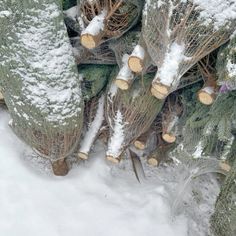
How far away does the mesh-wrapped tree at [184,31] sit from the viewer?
1323 millimetres

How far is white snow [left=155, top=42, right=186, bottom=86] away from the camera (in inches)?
52.7

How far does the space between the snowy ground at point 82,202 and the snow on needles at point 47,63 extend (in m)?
0.31

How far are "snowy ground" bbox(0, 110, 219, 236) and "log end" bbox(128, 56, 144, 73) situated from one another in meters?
0.54

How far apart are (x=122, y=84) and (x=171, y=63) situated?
0.89 feet

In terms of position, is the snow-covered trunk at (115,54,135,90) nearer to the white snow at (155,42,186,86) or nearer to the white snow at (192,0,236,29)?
the white snow at (155,42,186,86)

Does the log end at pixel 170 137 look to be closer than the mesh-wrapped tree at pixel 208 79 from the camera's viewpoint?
No

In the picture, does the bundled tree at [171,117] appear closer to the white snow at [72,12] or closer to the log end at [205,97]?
the log end at [205,97]

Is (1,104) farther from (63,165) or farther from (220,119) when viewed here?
(220,119)

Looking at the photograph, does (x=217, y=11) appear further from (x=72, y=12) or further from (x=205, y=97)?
(x=72, y=12)

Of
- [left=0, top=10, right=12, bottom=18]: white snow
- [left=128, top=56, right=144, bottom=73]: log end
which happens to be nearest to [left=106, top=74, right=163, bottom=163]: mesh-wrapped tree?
[left=128, top=56, right=144, bottom=73]: log end

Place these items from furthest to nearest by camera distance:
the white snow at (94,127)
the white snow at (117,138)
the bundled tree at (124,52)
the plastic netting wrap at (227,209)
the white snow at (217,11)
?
the white snow at (94,127) < the white snow at (117,138) < the bundled tree at (124,52) < the plastic netting wrap at (227,209) < the white snow at (217,11)

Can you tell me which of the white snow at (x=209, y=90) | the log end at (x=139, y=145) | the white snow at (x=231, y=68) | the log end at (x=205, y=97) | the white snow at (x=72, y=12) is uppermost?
the white snow at (x=231, y=68)

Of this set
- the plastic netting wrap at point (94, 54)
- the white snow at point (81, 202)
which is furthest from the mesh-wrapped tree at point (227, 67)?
the white snow at point (81, 202)

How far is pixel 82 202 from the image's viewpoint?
1710mm
